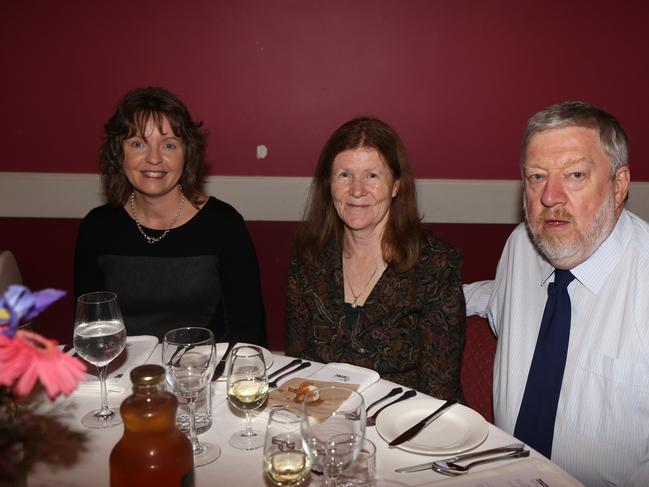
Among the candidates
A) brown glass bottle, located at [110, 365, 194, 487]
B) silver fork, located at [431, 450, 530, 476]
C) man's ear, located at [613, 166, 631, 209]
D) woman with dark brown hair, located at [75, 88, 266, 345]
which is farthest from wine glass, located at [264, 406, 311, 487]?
woman with dark brown hair, located at [75, 88, 266, 345]

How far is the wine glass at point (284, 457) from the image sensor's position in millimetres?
1148

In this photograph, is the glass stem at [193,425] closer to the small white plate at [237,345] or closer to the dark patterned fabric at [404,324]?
the small white plate at [237,345]

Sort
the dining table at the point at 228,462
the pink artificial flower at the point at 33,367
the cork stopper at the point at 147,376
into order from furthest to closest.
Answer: the dining table at the point at 228,462 < the cork stopper at the point at 147,376 < the pink artificial flower at the point at 33,367

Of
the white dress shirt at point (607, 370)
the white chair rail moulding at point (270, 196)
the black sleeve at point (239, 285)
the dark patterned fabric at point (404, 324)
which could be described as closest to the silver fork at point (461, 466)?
the white dress shirt at point (607, 370)

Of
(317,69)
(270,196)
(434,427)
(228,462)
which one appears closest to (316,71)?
(317,69)

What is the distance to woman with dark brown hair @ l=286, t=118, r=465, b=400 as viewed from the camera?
212cm

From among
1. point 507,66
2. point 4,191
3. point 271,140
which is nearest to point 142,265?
point 271,140

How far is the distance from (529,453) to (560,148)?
84cm

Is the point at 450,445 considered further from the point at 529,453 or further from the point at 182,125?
the point at 182,125

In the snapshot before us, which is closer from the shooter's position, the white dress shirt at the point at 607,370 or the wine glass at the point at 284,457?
the wine glass at the point at 284,457

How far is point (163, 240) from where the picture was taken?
99.7 inches

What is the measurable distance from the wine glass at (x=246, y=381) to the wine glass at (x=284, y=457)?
17 cm

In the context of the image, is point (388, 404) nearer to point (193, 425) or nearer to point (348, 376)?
point (348, 376)

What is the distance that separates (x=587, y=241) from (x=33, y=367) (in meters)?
1.42
